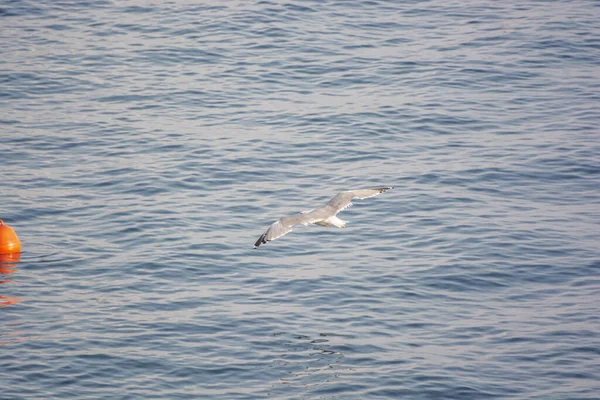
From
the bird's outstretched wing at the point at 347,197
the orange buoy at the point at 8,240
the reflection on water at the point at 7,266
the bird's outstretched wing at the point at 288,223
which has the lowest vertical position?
the reflection on water at the point at 7,266

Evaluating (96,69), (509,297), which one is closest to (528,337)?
(509,297)

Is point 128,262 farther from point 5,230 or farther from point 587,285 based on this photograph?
point 587,285

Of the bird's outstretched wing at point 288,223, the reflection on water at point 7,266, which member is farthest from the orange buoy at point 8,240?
the bird's outstretched wing at point 288,223

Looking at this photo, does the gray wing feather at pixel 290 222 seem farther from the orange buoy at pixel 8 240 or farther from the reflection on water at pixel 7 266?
the orange buoy at pixel 8 240

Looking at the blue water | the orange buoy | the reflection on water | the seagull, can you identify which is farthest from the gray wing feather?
the orange buoy

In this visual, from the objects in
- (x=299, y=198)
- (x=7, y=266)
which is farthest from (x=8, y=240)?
(x=299, y=198)

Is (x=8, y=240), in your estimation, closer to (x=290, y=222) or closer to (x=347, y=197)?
(x=290, y=222)
